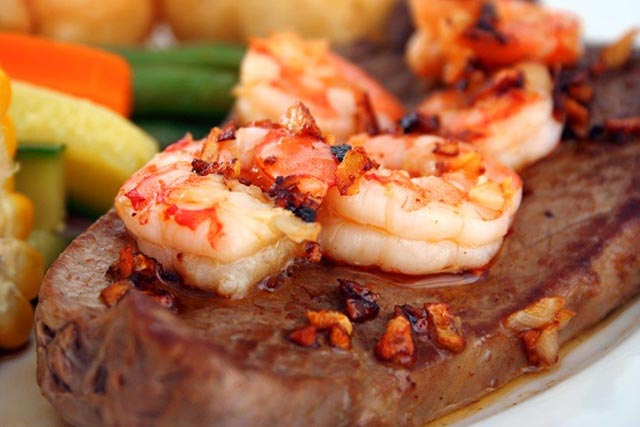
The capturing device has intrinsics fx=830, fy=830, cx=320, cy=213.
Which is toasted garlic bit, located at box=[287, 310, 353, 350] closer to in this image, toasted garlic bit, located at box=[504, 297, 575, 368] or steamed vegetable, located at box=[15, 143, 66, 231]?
toasted garlic bit, located at box=[504, 297, 575, 368]

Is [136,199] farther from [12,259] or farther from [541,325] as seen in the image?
[541,325]

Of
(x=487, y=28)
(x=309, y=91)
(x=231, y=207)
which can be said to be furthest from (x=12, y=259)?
(x=487, y=28)

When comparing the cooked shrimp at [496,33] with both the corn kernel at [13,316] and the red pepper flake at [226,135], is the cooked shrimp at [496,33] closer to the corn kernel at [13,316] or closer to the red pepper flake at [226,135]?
the red pepper flake at [226,135]

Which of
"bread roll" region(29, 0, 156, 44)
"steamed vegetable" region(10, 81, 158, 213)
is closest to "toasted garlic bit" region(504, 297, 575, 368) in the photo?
"steamed vegetable" region(10, 81, 158, 213)

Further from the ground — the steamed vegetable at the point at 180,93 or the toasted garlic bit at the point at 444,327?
the toasted garlic bit at the point at 444,327

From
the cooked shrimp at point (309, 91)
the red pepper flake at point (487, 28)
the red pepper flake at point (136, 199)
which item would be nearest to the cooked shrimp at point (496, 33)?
the red pepper flake at point (487, 28)

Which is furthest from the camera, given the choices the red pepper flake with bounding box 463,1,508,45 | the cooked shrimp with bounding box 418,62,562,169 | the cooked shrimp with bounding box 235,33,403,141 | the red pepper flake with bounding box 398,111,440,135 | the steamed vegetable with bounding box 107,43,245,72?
the steamed vegetable with bounding box 107,43,245,72
